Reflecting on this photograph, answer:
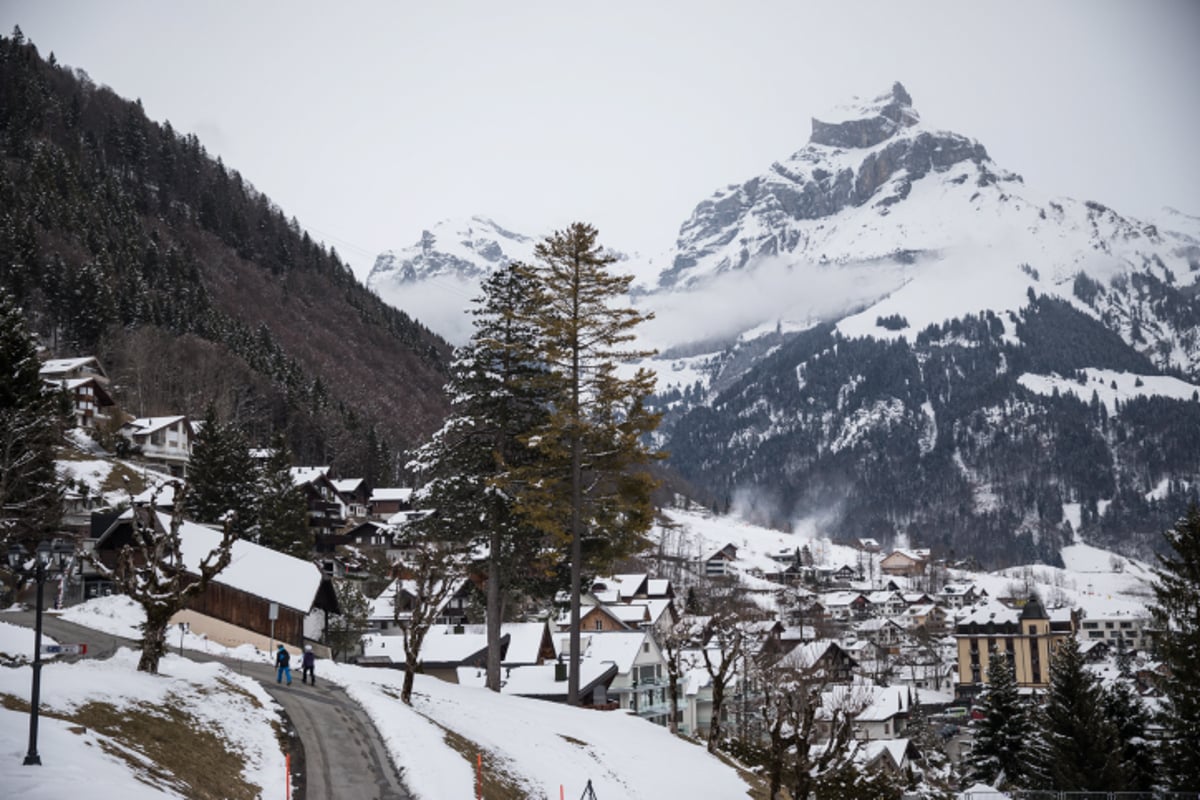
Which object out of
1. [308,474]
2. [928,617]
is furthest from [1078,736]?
[928,617]

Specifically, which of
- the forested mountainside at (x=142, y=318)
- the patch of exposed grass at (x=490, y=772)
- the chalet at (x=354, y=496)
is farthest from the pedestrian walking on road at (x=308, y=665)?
the chalet at (x=354, y=496)

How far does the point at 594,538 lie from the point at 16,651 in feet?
67.0

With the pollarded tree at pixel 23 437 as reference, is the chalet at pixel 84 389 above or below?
above

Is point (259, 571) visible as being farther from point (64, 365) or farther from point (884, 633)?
point (884, 633)

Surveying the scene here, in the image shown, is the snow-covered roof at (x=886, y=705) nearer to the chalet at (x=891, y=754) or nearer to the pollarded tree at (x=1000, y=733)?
the chalet at (x=891, y=754)

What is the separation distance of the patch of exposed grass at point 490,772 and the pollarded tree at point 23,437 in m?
23.1

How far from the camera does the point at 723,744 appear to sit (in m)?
47.2

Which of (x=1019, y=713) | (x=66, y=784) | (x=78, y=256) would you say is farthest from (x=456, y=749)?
(x=78, y=256)

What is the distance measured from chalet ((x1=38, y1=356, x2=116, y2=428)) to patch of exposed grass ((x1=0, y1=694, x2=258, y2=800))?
A: 76.1 m

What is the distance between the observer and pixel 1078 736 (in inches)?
1785

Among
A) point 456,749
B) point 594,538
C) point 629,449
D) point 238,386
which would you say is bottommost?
point 456,749

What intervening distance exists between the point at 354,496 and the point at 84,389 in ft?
132

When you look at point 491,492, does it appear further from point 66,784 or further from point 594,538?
point 66,784

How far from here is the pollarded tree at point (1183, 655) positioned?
125 feet
